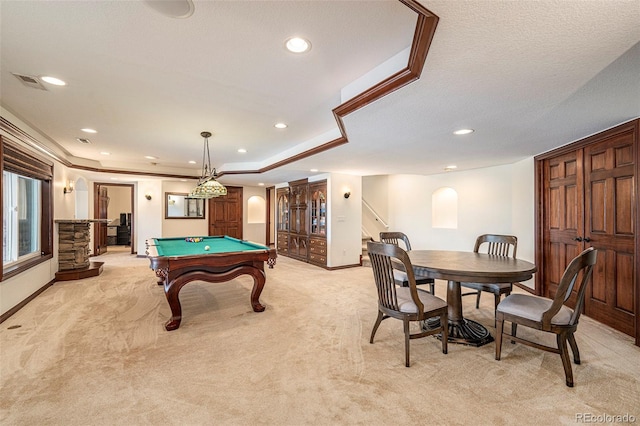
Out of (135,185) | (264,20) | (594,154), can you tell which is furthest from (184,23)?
(135,185)

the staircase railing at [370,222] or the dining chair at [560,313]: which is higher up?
the staircase railing at [370,222]

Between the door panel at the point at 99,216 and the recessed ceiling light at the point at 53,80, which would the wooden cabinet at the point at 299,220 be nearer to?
the recessed ceiling light at the point at 53,80

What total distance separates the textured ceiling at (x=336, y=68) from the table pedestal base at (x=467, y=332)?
2011 mm

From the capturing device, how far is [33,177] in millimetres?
4273

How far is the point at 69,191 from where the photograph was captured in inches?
229

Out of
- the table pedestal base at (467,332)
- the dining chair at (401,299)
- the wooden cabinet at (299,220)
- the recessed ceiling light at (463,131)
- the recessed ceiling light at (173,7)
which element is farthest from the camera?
the wooden cabinet at (299,220)

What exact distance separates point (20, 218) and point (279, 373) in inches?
192

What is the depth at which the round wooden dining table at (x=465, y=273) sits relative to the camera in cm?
232

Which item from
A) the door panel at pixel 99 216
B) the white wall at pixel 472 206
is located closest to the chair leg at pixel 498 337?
the white wall at pixel 472 206

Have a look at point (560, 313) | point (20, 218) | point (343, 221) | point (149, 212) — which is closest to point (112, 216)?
point (149, 212)

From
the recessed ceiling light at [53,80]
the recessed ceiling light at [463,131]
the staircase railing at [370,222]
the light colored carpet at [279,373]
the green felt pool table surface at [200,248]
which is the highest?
the recessed ceiling light at [53,80]

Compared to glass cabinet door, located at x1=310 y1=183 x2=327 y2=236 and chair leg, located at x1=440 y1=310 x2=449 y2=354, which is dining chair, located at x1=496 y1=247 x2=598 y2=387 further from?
glass cabinet door, located at x1=310 y1=183 x2=327 y2=236

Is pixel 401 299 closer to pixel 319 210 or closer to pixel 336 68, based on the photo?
pixel 336 68

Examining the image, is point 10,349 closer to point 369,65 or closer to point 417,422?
point 417,422
